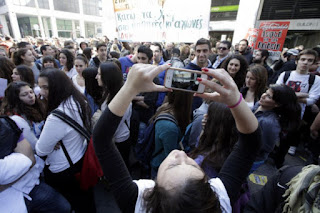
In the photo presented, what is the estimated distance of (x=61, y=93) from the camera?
1.81m

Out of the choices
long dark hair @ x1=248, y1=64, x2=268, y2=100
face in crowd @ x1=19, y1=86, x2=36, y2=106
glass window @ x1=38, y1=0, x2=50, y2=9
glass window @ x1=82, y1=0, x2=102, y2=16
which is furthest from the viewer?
glass window @ x1=82, y1=0, x2=102, y2=16

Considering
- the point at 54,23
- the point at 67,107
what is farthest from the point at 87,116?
the point at 54,23

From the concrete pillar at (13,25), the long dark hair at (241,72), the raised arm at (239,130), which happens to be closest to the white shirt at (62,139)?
the raised arm at (239,130)

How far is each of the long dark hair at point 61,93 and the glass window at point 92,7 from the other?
159 ft

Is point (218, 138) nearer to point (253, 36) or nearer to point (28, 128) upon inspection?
point (28, 128)

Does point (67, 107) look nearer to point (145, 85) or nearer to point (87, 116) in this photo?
point (87, 116)

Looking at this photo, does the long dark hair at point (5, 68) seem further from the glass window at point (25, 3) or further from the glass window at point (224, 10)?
the glass window at point (25, 3)

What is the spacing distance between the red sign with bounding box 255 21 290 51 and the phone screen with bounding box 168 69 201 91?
5.30 metres

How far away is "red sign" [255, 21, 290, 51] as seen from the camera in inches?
190

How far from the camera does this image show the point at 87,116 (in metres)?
1.90

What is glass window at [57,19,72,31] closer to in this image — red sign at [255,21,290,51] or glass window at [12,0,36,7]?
glass window at [12,0,36,7]

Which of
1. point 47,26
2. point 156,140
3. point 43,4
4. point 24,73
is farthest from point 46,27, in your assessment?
point 156,140

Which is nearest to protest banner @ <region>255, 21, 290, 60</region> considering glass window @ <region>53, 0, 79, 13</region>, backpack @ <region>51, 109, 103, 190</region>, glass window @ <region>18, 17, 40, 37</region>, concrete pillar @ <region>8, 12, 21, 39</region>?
backpack @ <region>51, 109, 103, 190</region>

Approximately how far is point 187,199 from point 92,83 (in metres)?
2.58
